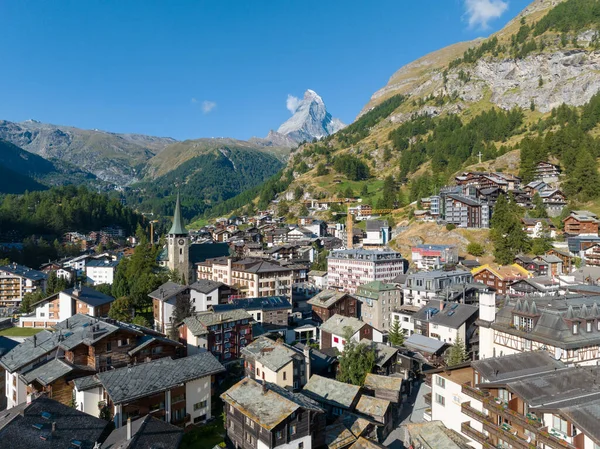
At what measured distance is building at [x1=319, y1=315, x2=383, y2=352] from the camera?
4775cm

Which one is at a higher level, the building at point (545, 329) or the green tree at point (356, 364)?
the building at point (545, 329)

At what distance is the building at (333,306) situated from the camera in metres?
59.1

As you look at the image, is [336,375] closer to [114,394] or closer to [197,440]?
[197,440]

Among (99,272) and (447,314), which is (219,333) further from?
(99,272)

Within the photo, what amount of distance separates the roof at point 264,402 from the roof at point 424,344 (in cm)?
2153

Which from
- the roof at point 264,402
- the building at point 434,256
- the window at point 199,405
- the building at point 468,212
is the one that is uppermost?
the building at point 468,212

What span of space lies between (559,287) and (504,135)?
9023cm

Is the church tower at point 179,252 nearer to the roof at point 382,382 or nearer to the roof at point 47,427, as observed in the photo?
the roof at point 382,382

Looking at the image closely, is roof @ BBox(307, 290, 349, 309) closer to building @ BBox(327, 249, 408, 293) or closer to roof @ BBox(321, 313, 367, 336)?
roof @ BBox(321, 313, 367, 336)

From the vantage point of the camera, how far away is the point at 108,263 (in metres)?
98.3

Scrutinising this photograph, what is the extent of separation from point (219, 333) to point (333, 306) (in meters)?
19.8

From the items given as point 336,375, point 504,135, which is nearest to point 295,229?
point 504,135

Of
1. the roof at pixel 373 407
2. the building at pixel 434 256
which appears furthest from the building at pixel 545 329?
the building at pixel 434 256

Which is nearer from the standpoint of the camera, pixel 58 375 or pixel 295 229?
pixel 58 375
